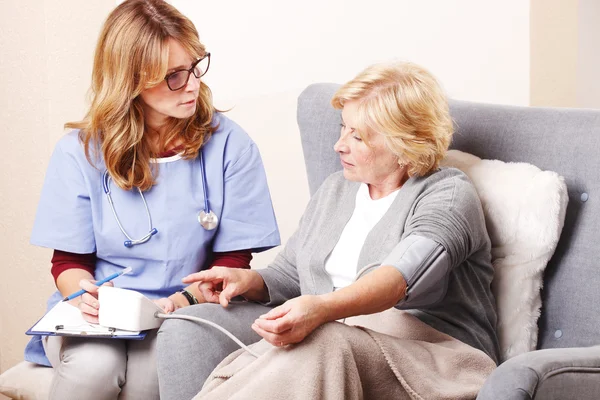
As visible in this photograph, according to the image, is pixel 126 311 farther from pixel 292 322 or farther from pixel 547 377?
pixel 547 377

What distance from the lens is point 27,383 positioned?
69.9 inches

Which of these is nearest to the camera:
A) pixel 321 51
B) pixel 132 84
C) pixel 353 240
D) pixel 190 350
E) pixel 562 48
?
pixel 190 350

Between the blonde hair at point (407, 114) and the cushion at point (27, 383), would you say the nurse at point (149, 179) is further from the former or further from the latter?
the blonde hair at point (407, 114)

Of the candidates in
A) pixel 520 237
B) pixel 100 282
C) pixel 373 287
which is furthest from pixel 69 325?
pixel 520 237

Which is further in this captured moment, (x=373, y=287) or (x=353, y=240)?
(x=353, y=240)

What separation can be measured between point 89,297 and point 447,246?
2.38ft

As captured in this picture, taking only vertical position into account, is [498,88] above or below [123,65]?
below

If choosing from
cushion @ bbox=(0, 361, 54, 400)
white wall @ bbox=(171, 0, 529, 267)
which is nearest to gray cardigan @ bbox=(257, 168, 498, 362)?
cushion @ bbox=(0, 361, 54, 400)

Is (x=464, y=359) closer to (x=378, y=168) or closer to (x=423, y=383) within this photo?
(x=423, y=383)

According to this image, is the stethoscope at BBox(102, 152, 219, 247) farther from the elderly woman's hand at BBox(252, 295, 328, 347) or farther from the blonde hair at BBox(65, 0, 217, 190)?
the elderly woman's hand at BBox(252, 295, 328, 347)

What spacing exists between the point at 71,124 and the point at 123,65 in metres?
0.21

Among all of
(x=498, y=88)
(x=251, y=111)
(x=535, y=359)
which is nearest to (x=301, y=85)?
(x=251, y=111)

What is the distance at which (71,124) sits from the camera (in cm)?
194

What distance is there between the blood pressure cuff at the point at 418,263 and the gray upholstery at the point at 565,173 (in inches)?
12.3
